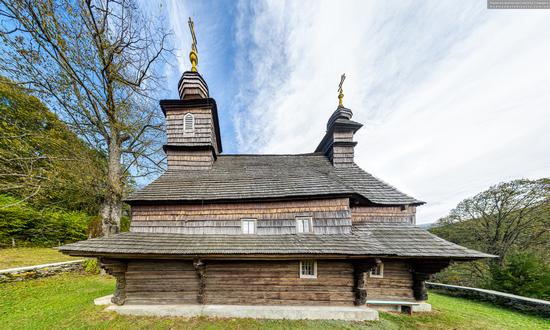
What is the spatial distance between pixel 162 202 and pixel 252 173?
3597 millimetres

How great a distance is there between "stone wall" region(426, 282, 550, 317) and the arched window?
15820 millimetres

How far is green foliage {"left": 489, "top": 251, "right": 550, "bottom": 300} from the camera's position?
26.7 feet

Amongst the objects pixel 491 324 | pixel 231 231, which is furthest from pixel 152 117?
pixel 491 324

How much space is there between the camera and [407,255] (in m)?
5.61

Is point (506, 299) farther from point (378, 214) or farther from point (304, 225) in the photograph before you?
point (304, 225)

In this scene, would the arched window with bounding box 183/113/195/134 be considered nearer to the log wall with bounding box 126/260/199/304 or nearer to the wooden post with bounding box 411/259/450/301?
the log wall with bounding box 126/260/199/304

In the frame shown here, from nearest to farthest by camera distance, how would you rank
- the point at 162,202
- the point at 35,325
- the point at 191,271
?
the point at 35,325 < the point at 191,271 < the point at 162,202

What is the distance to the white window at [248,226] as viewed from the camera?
258 inches

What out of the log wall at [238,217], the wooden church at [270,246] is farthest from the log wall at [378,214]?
the log wall at [238,217]

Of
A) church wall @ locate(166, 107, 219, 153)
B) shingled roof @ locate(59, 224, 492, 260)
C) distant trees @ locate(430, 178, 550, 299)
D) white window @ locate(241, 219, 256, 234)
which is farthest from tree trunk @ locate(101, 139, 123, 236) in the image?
distant trees @ locate(430, 178, 550, 299)

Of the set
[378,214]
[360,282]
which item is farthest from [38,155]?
[378,214]

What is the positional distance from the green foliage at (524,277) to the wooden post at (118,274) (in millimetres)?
16897

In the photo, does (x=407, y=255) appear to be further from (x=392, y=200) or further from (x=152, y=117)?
(x=152, y=117)

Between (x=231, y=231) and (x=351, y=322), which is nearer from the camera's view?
(x=351, y=322)
